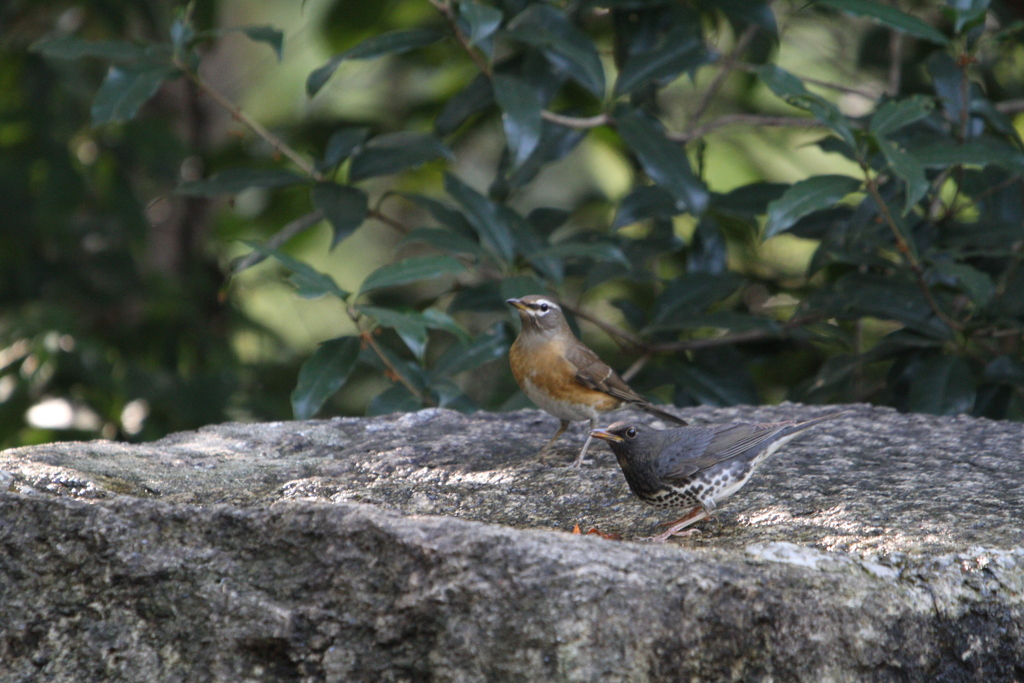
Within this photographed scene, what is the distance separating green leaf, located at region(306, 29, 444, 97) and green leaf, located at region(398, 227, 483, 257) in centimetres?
85

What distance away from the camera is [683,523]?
9.31 feet

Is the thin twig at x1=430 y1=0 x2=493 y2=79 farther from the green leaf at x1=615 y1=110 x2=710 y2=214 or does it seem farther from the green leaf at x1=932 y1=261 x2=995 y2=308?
the green leaf at x1=932 y1=261 x2=995 y2=308

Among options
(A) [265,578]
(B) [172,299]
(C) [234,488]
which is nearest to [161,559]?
(A) [265,578]

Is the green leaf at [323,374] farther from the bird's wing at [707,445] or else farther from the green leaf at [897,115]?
the green leaf at [897,115]

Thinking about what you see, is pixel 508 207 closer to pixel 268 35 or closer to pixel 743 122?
pixel 268 35

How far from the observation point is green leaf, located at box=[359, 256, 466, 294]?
4016mm

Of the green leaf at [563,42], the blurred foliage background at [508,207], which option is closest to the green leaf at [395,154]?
the blurred foliage background at [508,207]

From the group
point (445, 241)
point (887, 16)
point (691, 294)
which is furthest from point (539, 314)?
point (887, 16)

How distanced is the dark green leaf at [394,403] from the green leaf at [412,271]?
556 millimetres

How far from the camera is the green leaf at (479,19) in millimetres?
4121

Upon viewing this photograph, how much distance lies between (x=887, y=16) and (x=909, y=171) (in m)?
0.99

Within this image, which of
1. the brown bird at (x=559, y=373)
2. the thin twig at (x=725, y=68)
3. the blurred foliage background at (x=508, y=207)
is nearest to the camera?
the brown bird at (x=559, y=373)

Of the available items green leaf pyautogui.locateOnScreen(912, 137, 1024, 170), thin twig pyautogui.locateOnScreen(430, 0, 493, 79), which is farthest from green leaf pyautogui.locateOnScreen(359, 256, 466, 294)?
green leaf pyautogui.locateOnScreen(912, 137, 1024, 170)

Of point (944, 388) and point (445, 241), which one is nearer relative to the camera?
point (944, 388)
